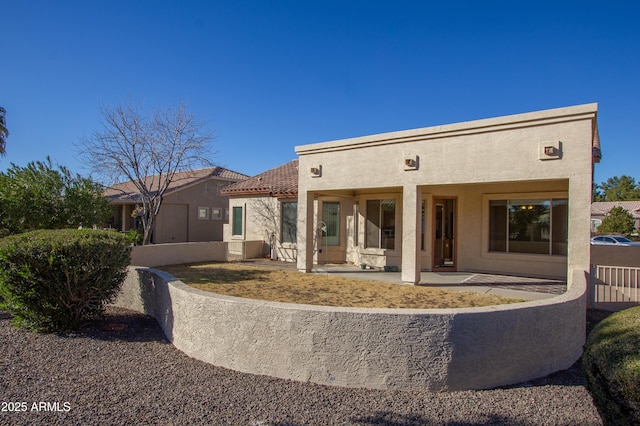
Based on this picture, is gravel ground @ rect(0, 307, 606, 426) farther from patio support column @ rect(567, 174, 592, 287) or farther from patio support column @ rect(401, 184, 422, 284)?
patio support column @ rect(401, 184, 422, 284)

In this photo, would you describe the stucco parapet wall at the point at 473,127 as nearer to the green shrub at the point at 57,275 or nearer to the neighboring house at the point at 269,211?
the neighboring house at the point at 269,211

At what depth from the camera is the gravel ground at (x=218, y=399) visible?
4.20 meters

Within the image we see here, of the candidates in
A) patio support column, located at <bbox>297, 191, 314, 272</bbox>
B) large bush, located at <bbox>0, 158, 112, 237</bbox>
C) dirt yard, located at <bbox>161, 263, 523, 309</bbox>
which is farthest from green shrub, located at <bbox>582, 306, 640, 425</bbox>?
large bush, located at <bbox>0, 158, 112, 237</bbox>

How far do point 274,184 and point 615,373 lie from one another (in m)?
17.2

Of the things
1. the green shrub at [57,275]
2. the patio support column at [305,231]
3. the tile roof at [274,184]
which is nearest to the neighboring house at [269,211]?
the tile roof at [274,184]

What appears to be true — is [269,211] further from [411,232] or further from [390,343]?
[390,343]

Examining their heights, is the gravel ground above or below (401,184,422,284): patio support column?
below

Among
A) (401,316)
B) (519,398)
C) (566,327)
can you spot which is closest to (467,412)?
(519,398)

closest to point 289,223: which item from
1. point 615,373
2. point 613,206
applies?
point 615,373

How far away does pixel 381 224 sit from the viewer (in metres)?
14.7

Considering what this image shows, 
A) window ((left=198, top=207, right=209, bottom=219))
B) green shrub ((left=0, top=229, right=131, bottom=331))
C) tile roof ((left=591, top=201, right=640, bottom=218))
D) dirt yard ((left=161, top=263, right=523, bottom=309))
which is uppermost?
tile roof ((left=591, top=201, right=640, bottom=218))

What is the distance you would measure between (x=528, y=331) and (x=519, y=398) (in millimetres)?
938

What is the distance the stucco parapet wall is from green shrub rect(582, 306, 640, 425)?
6426mm

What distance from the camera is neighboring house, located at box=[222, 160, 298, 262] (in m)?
17.8
